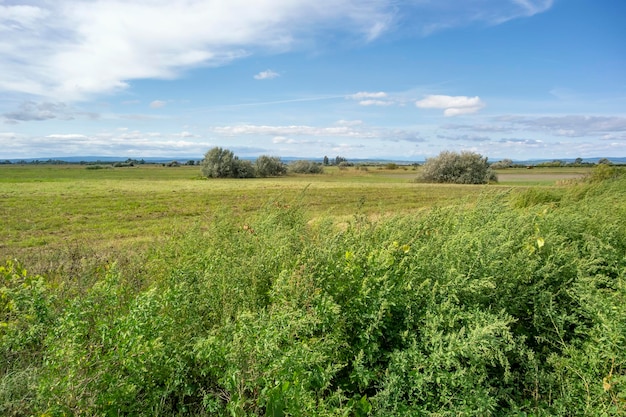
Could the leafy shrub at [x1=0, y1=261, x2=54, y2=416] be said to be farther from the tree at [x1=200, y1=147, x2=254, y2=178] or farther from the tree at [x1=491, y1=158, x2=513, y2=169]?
the tree at [x1=491, y1=158, x2=513, y2=169]

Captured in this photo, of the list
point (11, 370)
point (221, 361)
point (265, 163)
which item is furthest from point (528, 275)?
point (265, 163)

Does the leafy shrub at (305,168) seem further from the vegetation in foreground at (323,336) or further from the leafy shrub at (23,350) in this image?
the leafy shrub at (23,350)

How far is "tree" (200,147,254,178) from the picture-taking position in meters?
65.4

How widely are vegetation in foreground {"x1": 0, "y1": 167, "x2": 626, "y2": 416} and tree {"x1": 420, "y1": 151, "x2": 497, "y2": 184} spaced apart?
5380cm

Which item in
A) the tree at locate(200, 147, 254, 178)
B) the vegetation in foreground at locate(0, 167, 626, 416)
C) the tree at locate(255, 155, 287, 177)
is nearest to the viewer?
the vegetation in foreground at locate(0, 167, 626, 416)

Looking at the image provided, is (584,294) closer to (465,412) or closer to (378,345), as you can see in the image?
(465,412)

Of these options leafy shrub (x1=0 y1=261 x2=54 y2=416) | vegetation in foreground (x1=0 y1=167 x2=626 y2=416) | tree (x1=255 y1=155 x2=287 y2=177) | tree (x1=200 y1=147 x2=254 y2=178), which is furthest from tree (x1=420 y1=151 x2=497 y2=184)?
leafy shrub (x1=0 y1=261 x2=54 y2=416)

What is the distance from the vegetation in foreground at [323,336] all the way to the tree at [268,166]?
6722 cm

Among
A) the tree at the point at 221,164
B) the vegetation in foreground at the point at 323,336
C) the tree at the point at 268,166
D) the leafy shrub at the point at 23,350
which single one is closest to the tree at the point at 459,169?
the tree at the point at 268,166

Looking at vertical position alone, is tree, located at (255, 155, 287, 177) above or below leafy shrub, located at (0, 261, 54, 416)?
above

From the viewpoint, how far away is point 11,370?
342cm

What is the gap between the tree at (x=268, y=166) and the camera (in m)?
71.7

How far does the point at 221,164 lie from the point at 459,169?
3681 centimetres

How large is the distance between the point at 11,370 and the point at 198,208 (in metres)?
17.8
